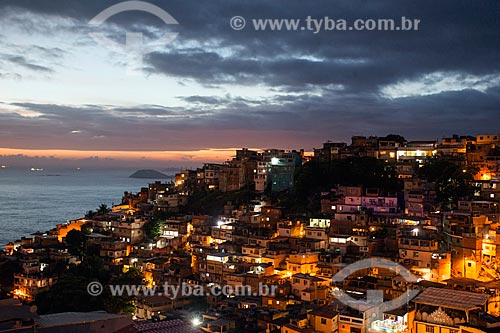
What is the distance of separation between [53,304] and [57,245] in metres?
10.6

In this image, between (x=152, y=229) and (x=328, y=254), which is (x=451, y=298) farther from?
(x=152, y=229)

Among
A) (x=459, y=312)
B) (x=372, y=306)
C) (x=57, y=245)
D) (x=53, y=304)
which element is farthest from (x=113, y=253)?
(x=459, y=312)

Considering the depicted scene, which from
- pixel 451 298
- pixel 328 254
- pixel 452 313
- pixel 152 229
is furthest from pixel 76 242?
pixel 452 313

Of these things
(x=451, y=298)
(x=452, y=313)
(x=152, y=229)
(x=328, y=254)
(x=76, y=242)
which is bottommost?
(x=76, y=242)

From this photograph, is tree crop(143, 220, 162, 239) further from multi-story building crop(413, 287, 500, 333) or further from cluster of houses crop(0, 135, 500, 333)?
multi-story building crop(413, 287, 500, 333)

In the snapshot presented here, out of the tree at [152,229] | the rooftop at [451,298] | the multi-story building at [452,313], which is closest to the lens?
the multi-story building at [452,313]

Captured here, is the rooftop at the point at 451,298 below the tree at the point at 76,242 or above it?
above

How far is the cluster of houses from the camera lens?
1475 cm

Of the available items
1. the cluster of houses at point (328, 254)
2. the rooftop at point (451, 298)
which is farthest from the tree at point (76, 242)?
the rooftop at point (451, 298)

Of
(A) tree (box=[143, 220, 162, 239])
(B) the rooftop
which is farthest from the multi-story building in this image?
(A) tree (box=[143, 220, 162, 239])

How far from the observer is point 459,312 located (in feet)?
45.0

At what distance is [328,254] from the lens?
20.7 meters

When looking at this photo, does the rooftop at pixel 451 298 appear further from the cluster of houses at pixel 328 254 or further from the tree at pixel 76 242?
the tree at pixel 76 242

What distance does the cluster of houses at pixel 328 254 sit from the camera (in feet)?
48.4
